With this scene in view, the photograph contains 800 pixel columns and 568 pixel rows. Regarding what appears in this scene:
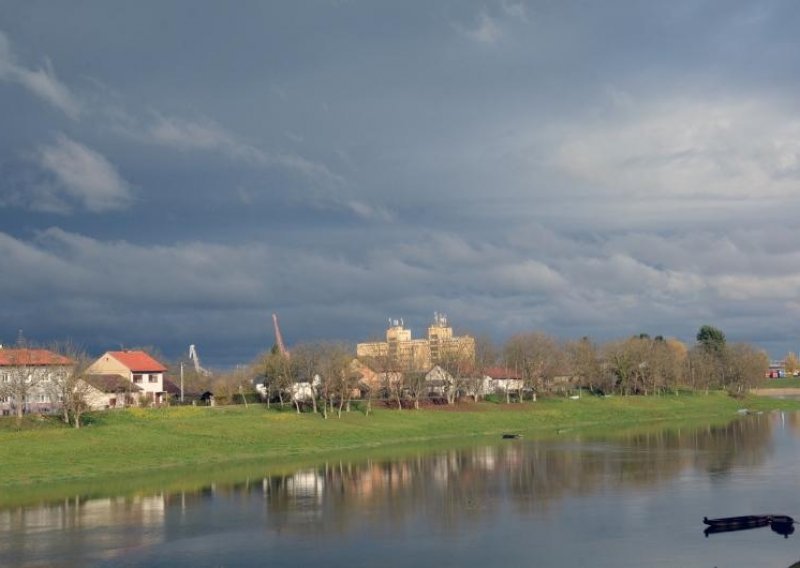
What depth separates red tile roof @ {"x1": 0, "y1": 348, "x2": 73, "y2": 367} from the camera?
8825 cm

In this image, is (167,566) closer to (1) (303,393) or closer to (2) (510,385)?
(1) (303,393)

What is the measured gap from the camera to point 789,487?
5231cm

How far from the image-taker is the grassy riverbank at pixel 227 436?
6338 centimetres

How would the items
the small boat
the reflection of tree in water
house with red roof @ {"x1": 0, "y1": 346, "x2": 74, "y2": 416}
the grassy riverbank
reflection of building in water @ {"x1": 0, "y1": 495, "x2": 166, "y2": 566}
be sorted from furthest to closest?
house with red roof @ {"x1": 0, "y1": 346, "x2": 74, "y2": 416}
the grassy riverbank
the reflection of tree in water
the small boat
reflection of building in water @ {"x1": 0, "y1": 495, "x2": 166, "y2": 566}

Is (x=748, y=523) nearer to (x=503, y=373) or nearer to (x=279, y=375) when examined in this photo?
(x=279, y=375)

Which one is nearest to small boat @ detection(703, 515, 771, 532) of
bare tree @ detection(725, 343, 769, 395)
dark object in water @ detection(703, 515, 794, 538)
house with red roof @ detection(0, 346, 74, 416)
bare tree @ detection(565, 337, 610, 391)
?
dark object in water @ detection(703, 515, 794, 538)

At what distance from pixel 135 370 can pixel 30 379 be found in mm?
27859

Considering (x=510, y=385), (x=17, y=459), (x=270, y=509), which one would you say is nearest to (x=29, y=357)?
(x=17, y=459)

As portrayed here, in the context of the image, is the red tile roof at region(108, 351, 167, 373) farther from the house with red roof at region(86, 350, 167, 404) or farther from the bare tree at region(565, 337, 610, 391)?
the bare tree at region(565, 337, 610, 391)

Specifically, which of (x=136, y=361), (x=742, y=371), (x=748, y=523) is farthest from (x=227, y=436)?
Answer: (x=742, y=371)

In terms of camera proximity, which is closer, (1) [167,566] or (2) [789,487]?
(1) [167,566]

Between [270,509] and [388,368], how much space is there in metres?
66.8

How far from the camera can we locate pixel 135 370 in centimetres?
11562

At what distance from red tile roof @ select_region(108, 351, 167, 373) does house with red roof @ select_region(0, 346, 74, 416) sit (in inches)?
833
